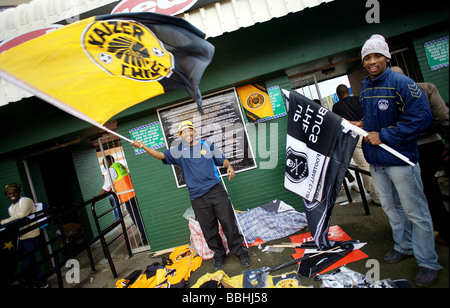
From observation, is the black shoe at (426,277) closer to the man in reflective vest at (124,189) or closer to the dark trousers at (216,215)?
the dark trousers at (216,215)

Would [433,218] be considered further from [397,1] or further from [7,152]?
[7,152]

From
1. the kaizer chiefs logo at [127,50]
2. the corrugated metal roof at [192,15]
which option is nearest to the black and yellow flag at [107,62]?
the kaizer chiefs logo at [127,50]

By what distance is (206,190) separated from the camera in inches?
129

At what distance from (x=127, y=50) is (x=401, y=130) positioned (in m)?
2.94

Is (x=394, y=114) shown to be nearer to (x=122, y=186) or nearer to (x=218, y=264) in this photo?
(x=218, y=264)

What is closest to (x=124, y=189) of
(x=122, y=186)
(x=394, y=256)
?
(x=122, y=186)

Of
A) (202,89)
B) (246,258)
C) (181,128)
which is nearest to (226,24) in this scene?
(202,89)

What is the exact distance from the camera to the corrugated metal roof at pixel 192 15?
338 cm

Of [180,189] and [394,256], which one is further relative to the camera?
[180,189]

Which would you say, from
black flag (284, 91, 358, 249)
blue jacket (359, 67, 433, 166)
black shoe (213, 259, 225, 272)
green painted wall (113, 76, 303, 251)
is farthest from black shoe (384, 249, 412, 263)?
black shoe (213, 259, 225, 272)

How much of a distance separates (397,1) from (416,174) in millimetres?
3787

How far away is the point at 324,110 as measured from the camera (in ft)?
8.99

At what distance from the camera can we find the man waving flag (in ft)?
6.38

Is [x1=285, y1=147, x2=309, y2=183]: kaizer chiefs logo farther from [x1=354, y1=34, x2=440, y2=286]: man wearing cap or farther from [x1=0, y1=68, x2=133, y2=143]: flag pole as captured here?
[x1=0, y1=68, x2=133, y2=143]: flag pole
